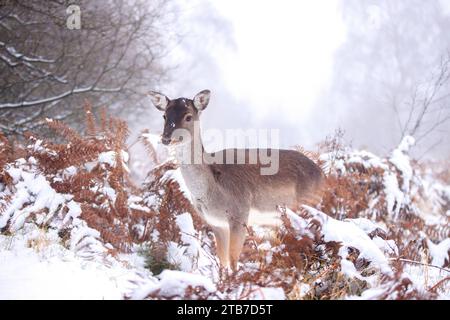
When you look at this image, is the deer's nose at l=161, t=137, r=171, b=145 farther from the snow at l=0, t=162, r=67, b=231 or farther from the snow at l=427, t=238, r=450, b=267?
the snow at l=427, t=238, r=450, b=267

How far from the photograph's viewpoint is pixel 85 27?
9.92 meters

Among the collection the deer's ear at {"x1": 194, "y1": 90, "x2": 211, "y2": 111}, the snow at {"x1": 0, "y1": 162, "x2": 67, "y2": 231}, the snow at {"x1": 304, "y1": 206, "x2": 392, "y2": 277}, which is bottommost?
the snow at {"x1": 304, "y1": 206, "x2": 392, "y2": 277}

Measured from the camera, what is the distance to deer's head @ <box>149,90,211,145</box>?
5.27m

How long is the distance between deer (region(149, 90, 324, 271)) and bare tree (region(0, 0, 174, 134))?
4.79 metres

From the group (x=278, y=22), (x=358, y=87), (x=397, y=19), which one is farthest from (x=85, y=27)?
(x=358, y=87)

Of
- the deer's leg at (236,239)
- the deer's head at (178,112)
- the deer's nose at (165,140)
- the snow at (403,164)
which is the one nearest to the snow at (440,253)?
the snow at (403,164)

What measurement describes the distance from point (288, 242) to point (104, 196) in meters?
2.55

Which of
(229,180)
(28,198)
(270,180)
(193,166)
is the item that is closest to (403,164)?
(270,180)

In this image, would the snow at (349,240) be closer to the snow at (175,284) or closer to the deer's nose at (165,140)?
the snow at (175,284)

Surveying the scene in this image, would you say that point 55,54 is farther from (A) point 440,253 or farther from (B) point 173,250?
(A) point 440,253

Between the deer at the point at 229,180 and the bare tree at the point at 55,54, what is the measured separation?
15.7 ft

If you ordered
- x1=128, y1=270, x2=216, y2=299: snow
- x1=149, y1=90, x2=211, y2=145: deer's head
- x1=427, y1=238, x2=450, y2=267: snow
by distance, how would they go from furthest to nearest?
x1=427, y1=238, x2=450, y2=267: snow → x1=149, y1=90, x2=211, y2=145: deer's head → x1=128, y1=270, x2=216, y2=299: snow

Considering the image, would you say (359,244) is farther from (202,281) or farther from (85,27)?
(85,27)

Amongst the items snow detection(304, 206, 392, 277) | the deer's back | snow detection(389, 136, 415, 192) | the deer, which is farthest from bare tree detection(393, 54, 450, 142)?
snow detection(304, 206, 392, 277)
